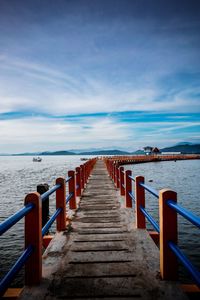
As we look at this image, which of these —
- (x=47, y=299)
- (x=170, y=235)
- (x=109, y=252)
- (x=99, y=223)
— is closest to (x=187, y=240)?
(x=99, y=223)

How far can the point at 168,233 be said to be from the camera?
3309 mm

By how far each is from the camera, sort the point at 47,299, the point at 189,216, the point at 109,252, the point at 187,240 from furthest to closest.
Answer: the point at 187,240, the point at 109,252, the point at 47,299, the point at 189,216

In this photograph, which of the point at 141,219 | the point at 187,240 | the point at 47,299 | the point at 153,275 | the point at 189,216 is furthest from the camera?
the point at 187,240

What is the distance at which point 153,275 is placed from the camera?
351cm

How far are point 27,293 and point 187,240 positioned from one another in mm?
8174

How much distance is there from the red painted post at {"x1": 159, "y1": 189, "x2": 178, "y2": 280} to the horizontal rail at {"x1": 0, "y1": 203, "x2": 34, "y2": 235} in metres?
1.81

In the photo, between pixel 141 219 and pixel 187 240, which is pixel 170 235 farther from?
pixel 187 240

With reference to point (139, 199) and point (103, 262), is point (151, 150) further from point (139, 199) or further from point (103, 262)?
point (103, 262)

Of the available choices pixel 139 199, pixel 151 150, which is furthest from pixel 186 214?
pixel 151 150

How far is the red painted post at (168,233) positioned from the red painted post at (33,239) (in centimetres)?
171

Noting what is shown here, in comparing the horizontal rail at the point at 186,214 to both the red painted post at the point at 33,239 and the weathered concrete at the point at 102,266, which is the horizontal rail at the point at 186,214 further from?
the red painted post at the point at 33,239

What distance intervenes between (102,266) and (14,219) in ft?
6.15

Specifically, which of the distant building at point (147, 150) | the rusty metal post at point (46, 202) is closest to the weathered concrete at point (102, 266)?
the rusty metal post at point (46, 202)

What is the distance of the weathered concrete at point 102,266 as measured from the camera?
10.2 ft
